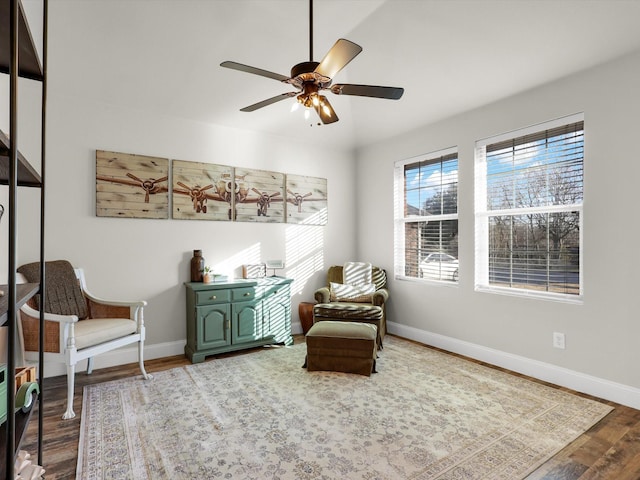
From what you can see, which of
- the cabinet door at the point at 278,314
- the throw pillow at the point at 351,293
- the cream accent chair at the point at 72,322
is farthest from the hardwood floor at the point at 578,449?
the throw pillow at the point at 351,293

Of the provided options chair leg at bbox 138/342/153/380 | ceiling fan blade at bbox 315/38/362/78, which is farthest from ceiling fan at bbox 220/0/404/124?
chair leg at bbox 138/342/153/380

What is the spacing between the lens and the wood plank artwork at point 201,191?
3.76 m

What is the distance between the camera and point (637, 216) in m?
2.58

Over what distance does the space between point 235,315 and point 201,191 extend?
1.43 m

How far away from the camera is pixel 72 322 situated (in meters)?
2.52

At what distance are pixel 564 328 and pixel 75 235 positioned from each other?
14.7 feet

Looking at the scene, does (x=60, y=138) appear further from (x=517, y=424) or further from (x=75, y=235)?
(x=517, y=424)

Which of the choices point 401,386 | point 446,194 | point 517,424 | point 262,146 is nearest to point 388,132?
point 446,194

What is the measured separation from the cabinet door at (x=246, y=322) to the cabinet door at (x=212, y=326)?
3.1 inches

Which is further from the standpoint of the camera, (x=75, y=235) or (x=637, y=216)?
(x=75, y=235)

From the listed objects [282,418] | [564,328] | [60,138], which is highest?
[60,138]

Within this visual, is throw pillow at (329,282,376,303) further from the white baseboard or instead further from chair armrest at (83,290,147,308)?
chair armrest at (83,290,147,308)

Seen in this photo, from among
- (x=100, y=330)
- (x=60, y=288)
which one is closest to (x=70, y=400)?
(x=100, y=330)

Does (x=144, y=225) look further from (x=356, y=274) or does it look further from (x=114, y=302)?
(x=356, y=274)
